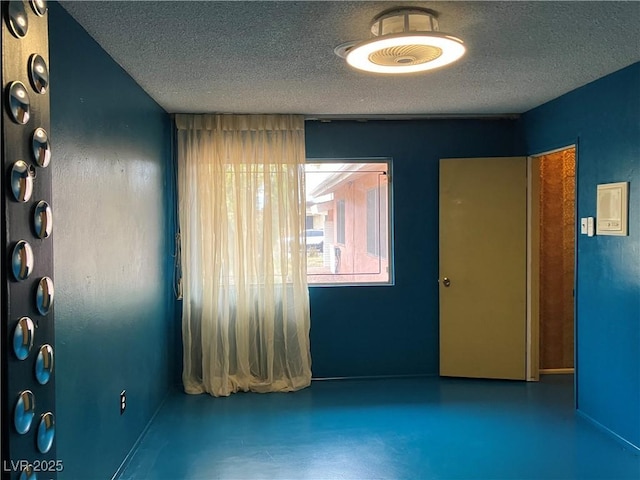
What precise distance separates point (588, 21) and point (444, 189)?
2.29 metres

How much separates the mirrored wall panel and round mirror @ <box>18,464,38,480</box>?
933 mm

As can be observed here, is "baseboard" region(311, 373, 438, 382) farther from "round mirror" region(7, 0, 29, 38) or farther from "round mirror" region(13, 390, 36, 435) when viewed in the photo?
"round mirror" region(7, 0, 29, 38)

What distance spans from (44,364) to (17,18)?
962 mm

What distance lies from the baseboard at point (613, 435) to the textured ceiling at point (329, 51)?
2.27m

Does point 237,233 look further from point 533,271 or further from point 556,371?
point 556,371

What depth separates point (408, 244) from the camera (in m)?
4.75

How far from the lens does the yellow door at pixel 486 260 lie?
4.53 metres

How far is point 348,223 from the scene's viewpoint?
4.77 m

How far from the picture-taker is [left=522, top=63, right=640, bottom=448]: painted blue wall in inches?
124

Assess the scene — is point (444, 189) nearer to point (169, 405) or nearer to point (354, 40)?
point (354, 40)

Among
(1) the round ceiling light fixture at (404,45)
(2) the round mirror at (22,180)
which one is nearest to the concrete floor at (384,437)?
(2) the round mirror at (22,180)

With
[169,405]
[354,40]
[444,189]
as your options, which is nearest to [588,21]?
[354,40]

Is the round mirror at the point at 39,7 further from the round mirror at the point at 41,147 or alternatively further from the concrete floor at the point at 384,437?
the concrete floor at the point at 384,437

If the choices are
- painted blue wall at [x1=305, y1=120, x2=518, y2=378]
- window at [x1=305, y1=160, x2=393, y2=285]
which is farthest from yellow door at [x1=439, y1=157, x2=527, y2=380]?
window at [x1=305, y1=160, x2=393, y2=285]
